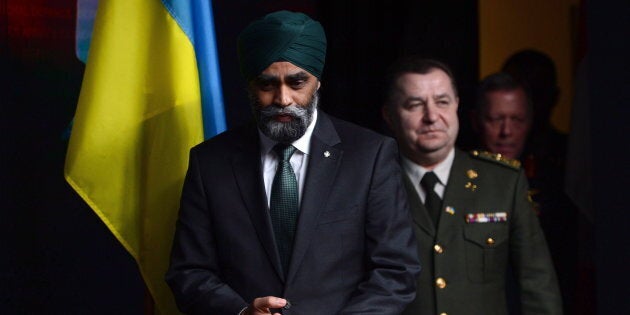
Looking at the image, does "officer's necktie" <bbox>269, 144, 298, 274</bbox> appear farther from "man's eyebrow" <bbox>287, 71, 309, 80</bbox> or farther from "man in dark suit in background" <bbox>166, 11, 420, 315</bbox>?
"man's eyebrow" <bbox>287, 71, 309, 80</bbox>

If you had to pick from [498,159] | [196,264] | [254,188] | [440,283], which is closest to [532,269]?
[440,283]

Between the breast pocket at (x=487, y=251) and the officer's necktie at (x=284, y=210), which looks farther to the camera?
the breast pocket at (x=487, y=251)

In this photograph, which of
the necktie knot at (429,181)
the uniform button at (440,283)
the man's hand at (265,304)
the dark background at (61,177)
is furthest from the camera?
the dark background at (61,177)

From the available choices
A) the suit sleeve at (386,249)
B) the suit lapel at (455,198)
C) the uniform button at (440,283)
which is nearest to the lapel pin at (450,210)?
the suit lapel at (455,198)

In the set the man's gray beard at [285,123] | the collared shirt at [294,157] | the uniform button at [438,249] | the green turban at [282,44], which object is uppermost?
the green turban at [282,44]

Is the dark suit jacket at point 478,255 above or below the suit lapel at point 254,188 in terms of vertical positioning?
below

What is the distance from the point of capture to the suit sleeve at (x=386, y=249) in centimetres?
315

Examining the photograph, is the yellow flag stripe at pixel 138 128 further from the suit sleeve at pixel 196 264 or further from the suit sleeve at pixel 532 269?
the suit sleeve at pixel 532 269

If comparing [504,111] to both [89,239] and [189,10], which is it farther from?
[89,239]

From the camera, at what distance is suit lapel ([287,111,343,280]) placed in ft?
10.5

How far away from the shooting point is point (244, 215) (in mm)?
3275

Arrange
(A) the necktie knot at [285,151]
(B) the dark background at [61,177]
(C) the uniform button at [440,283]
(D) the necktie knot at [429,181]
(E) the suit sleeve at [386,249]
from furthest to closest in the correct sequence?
(B) the dark background at [61,177], (D) the necktie knot at [429,181], (C) the uniform button at [440,283], (A) the necktie knot at [285,151], (E) the suit sleeve at [386,249]

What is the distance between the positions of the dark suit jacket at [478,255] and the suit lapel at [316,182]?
0.52 metres

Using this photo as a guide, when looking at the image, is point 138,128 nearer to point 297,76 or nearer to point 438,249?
point 297,76
